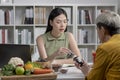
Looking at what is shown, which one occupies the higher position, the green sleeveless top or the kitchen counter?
the green sleeveless top

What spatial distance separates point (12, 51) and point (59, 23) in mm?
999

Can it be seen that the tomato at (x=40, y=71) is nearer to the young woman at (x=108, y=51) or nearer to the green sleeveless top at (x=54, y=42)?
the young woman at (x=108, y=51)

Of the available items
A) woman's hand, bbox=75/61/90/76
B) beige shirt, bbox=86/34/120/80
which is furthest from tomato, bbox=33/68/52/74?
beige shirt, bbox=86/34/120/80

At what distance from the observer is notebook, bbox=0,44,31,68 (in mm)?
2436

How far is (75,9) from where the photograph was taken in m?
4.57

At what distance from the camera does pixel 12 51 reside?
2463 mm

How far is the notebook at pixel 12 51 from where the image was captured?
2.44 metres

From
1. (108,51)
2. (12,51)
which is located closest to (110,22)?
(108,51)

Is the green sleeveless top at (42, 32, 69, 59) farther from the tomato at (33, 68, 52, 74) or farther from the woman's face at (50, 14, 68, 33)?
the tomato at (33, 68, 52, 74)

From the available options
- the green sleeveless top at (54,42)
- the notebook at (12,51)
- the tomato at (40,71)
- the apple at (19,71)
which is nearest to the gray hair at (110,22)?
the tomato at (40,71)

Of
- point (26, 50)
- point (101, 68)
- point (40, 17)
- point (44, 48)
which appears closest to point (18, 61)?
point (26, 50)

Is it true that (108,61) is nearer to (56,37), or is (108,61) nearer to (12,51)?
(12,51)

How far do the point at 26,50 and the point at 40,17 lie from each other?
2.16 metres

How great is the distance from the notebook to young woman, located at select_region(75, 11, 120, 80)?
779mm
